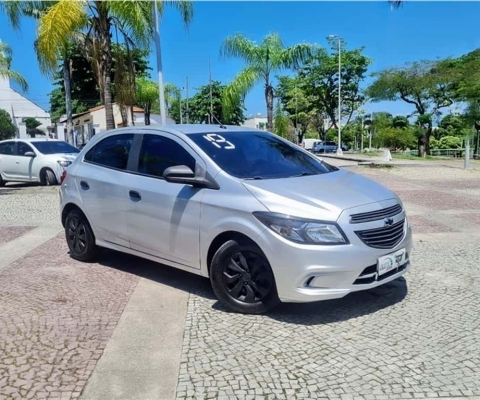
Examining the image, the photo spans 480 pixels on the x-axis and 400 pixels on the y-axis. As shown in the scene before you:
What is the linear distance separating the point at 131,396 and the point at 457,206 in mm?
8843

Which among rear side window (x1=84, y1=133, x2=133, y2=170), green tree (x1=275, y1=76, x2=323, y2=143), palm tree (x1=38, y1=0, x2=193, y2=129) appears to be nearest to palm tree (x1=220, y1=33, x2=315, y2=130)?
palm tree (x1=38, y1=0, x2=193, y2=129)

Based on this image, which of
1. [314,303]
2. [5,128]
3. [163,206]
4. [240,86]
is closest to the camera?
[314,303]

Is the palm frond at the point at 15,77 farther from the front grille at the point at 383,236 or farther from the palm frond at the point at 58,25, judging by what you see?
the front grille at the point at 383,236

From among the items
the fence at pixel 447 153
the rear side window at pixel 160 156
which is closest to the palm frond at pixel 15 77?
the rear side window at pixel 160 156

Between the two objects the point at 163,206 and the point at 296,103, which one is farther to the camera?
the point at 296,103

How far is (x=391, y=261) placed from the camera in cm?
387

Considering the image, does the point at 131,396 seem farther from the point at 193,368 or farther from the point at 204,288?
the point at 204,288

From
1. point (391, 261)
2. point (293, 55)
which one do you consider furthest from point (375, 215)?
point (293, 55)

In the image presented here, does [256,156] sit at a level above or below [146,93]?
below

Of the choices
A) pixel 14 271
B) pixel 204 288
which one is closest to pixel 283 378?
pixel 204 288

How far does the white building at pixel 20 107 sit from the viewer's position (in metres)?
56.0

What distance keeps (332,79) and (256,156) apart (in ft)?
125

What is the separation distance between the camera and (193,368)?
3111mm

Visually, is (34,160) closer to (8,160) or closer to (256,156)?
(8,160)
